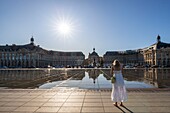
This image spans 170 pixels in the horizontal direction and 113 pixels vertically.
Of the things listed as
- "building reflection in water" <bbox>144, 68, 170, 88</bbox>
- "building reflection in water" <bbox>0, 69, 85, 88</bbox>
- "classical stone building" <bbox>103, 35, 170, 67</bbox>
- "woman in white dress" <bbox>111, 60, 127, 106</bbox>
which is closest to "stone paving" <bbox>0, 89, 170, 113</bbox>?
"woman in white dress" <bbox>111, 60, 127, 106</bbox>

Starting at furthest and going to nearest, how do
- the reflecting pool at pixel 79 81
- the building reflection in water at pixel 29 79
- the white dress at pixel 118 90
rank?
1. the building reflection in water at pixel 29 79
2. the reflecting pool at pixel 79 81
3. the white dress at pixel 118 90

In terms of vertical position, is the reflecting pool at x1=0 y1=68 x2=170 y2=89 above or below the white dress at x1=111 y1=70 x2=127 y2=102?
below

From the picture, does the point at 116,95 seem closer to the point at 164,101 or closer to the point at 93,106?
the point at 93,106

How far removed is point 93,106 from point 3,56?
Answer: 156m

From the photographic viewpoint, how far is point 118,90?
8.04m

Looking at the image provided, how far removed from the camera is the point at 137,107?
299 inches

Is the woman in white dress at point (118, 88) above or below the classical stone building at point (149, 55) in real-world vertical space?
below

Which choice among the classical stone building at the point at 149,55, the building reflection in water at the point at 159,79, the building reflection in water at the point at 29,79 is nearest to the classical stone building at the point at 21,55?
the classical stone building at the point at 149,55

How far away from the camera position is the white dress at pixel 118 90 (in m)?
7.92

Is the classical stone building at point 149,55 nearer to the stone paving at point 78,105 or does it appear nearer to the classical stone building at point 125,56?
the classical stone building at point 125,56

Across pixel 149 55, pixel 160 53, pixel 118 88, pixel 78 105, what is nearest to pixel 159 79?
pixel 118 88

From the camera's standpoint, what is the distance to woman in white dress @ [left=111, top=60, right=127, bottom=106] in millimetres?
7928

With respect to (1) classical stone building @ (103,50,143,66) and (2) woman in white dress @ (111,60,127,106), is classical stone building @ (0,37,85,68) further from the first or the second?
(2) woman in white dress @ (111,60,127,106)

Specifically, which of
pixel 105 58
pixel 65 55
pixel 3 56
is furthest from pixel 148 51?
pixel 3 56
